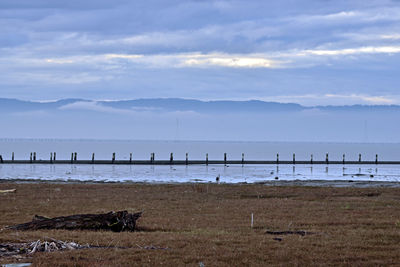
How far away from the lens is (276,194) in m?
41.4

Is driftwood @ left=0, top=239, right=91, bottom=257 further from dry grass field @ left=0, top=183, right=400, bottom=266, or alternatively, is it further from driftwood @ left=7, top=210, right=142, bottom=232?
driftwood @ left=7, top=210, right=142, bottom=232

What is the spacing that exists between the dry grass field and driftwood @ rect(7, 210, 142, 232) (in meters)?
0.83

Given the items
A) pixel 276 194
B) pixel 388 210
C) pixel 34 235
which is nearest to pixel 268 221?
pixel 388 210

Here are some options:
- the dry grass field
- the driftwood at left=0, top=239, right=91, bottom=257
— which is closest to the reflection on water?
the dry grass field

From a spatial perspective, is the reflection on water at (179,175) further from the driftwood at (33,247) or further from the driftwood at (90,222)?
the driftwood at (33,247)

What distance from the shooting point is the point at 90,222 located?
21844 millimetres

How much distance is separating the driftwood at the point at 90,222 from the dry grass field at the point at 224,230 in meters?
0.83

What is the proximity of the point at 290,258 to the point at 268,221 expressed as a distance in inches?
358

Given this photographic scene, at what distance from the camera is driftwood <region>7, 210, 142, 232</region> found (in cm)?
2161

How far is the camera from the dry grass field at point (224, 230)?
51.7ft

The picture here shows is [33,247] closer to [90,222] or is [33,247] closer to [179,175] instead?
[90,222]

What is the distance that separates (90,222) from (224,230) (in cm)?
504

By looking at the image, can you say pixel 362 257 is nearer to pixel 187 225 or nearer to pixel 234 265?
pixel 234 265

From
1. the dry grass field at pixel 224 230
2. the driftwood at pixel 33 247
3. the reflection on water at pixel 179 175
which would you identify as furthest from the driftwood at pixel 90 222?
the reflection on water at pixel 179 175
